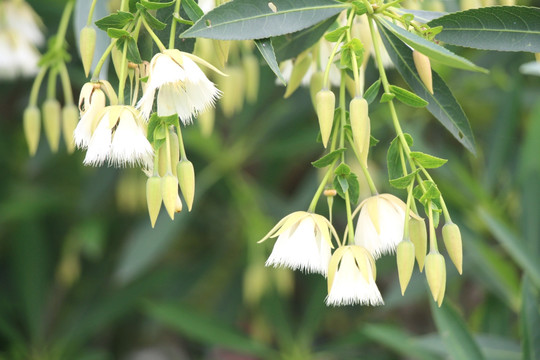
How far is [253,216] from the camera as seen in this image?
1979mm

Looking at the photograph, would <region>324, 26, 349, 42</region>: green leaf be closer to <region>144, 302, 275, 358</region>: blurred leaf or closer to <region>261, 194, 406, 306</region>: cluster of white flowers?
<region>261, 194, 406, 306</region>: cluster of white flowers

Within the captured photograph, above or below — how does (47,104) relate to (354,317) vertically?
above

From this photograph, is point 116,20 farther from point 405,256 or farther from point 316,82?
point 405,256

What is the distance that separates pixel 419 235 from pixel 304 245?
0.40 feet

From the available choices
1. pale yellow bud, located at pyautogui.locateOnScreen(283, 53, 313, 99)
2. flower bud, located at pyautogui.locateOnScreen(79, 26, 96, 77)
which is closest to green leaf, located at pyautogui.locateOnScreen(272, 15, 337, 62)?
pale yellow bud, located at pyautogui.locateOnScreen(283, 53, 313, 99)

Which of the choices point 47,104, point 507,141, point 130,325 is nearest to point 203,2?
point 47,104

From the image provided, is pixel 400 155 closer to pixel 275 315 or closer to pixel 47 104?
pixel 47 104

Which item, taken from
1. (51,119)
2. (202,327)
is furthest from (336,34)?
(202,327)

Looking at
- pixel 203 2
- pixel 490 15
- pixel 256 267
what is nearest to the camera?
pixel 490 15

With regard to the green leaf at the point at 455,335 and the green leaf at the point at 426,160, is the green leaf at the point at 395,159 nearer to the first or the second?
the green leaf at the point at 426,160

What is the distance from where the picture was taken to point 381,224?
2.62ft

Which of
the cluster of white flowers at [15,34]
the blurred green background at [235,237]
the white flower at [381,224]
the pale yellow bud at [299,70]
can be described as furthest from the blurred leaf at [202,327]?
the white flower at [381,224]

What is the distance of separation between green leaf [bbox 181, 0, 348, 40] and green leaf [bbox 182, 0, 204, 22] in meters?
0.05

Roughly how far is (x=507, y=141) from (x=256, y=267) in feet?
2.43
